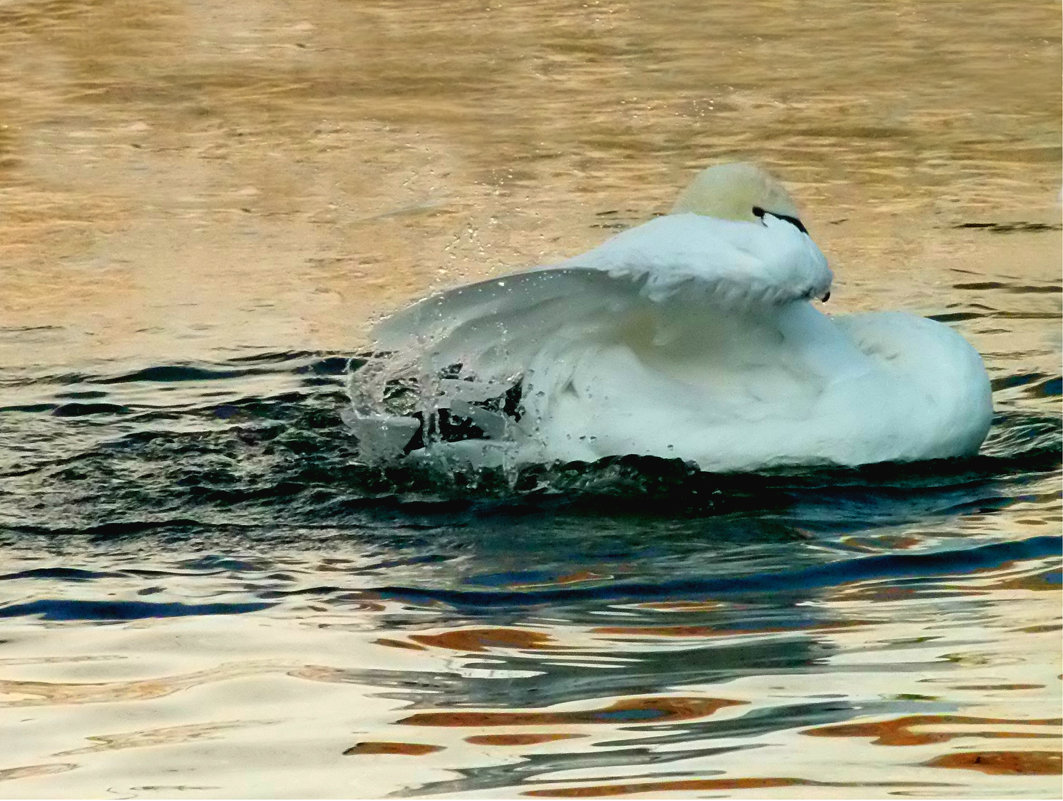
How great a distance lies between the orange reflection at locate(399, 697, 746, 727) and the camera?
383cm

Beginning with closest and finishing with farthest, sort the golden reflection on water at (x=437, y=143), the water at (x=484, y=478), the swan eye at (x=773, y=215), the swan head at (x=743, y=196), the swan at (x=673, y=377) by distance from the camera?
the water at (x=484, y=478) < the swan at (x=673, y=377) < the swan eye at (x=773, y=215) < the swan head at (x=743, y=196) < the golden reflection on water at (x=437, y=143)

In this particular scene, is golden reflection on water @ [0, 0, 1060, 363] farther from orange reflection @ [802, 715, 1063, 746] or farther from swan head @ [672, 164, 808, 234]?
orange reflection @ [802, 715, 1063, 746]

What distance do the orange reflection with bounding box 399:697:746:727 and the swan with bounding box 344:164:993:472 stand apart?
70.9 inches

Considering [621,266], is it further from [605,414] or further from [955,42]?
[955,42]

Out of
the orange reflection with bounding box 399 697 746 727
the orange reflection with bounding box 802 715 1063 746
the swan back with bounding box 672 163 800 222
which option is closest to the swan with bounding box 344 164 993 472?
the swan back with bounding box 672 163 800 222

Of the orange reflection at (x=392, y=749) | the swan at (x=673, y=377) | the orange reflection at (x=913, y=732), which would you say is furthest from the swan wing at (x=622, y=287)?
the orange reflection at (x=392, y=749)

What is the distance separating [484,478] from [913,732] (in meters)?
2.54

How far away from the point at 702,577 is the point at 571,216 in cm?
498

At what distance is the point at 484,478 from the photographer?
19.9 ft

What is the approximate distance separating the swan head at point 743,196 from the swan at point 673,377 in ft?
0.87

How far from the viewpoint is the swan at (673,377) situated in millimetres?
5695

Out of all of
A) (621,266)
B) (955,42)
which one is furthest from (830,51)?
(621,266)

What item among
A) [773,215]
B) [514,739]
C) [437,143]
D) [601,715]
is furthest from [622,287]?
[437,143]

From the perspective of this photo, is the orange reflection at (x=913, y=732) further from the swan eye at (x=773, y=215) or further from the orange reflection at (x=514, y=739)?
the swan eye at (x=773, y=215)
